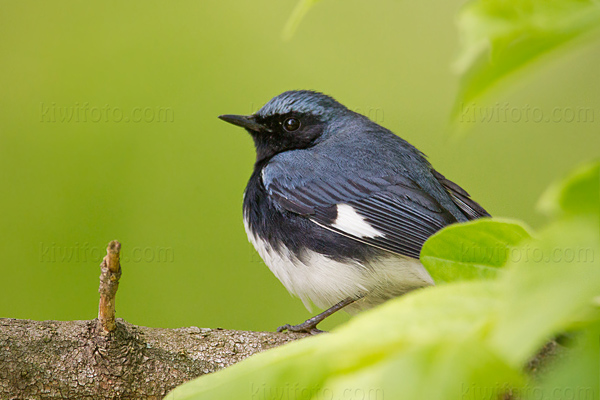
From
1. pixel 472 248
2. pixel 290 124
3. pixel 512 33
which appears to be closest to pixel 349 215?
pixel 290 124

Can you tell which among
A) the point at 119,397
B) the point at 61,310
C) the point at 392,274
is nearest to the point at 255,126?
the point at 392,274

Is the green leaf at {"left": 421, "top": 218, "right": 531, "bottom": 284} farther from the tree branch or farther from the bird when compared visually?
the bird

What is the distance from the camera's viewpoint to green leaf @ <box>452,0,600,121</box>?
0.31m

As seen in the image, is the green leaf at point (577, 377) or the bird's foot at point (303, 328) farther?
the bird's foot at point (303, 328)

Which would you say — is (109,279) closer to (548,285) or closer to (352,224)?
(548,285)

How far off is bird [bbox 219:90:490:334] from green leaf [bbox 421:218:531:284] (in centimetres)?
159

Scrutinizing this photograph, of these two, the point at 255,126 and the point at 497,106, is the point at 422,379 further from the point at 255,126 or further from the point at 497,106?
the point at 497,106

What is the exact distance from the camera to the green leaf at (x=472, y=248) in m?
0.45

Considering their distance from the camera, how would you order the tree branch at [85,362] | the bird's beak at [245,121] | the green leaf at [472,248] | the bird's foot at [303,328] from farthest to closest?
the bird's beak at [245,121] < the bird's foot at [303,328] < the tree branch at [85,362] < the green leaf at [472,248]

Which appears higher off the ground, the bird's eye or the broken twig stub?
the bird's eye

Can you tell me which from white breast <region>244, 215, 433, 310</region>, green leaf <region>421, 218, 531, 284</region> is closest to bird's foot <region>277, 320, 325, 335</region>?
white breast <region>244, 215, 433, 310</region>

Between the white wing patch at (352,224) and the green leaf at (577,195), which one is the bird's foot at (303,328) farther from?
the green leaf at (577,195)

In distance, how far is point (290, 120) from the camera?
266 cm

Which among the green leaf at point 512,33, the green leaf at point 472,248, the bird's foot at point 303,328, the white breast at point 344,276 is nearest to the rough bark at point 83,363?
the bird's foot at point 303,328
